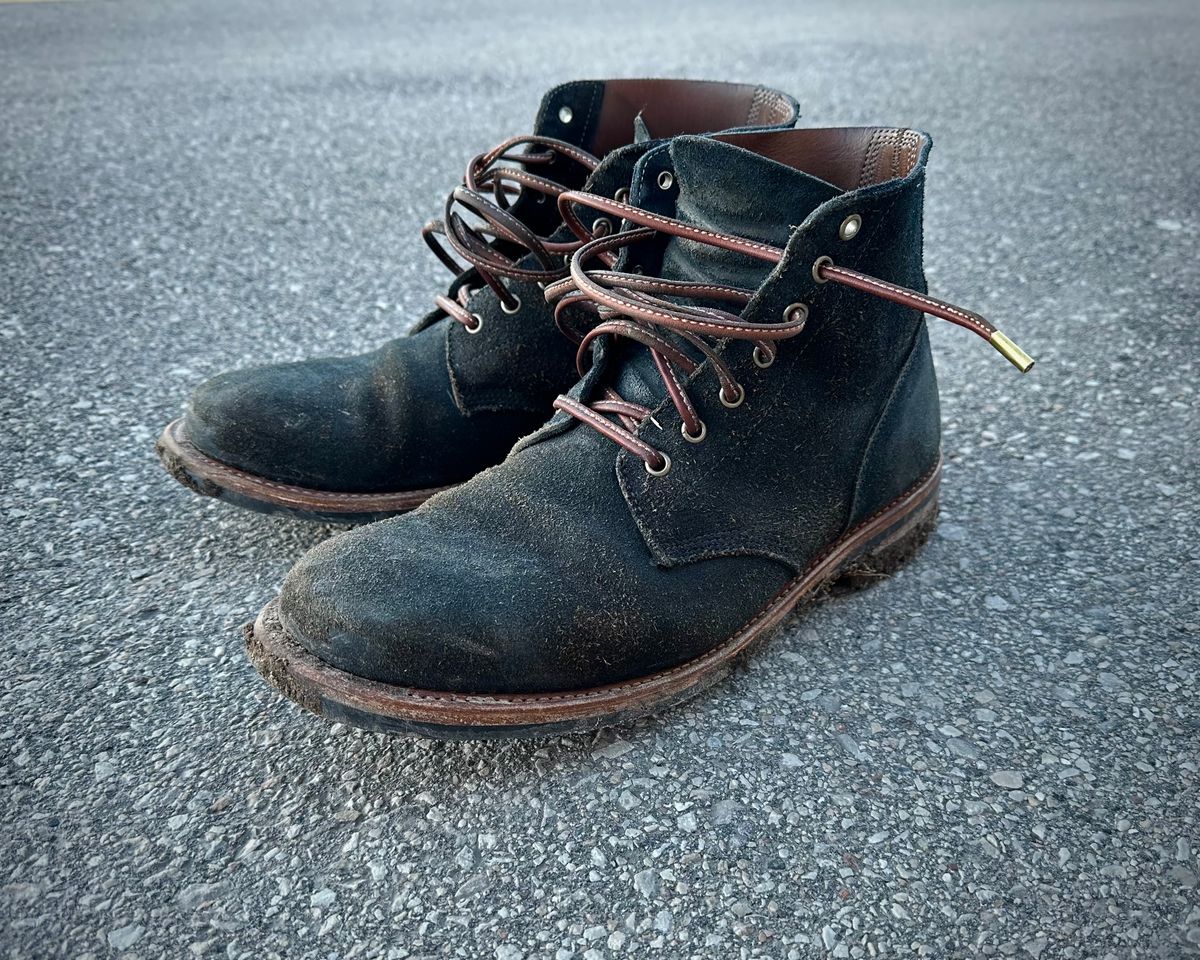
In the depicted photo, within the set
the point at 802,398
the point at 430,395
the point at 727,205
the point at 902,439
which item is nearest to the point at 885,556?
the point at 902,439

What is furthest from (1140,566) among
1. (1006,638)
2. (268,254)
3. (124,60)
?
(124,60)

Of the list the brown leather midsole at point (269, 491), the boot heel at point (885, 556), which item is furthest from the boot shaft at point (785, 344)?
the brown leather midsole at point (269, 491)

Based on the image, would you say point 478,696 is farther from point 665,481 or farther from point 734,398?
point 734,398

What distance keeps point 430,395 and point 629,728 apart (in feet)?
1.88

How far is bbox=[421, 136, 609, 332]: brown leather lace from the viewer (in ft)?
4.77

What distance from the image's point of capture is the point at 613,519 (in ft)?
3.88

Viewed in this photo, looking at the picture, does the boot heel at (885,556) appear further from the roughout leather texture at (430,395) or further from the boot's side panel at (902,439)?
the roughout leather texture at (430,395)

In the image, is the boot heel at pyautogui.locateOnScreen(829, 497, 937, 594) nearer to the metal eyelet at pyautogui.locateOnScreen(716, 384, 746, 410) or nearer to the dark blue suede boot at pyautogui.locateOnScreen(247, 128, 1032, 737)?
the dark blue suede boot at pyautogui.locateOnScreen(247, 128, 1032, 737)

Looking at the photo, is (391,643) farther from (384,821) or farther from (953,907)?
(953,907)

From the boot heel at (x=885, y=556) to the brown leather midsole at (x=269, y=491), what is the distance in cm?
63

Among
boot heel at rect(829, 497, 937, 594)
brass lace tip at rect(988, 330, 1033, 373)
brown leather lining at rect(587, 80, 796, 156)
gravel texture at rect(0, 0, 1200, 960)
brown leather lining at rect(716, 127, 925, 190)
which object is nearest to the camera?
gravel texture at rect(0, 0, 1200, 960)

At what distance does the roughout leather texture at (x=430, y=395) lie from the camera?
1.47 meters

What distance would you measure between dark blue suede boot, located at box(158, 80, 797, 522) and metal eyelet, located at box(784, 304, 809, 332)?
361 mm

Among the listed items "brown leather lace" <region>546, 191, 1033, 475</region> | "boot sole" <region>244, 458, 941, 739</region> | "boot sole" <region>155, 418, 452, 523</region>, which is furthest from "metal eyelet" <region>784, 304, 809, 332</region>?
"boot sole" <region>155, 418, 452, 523</region>
